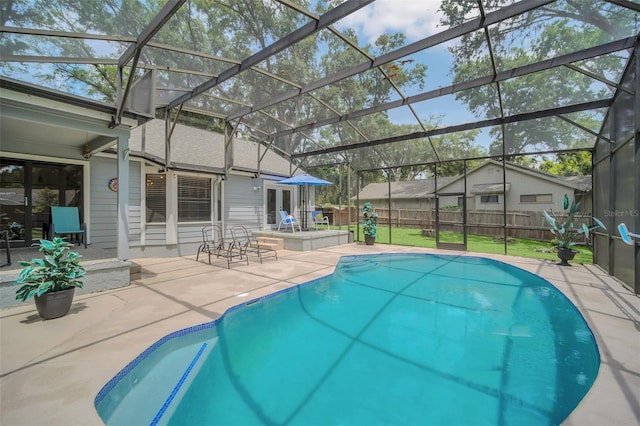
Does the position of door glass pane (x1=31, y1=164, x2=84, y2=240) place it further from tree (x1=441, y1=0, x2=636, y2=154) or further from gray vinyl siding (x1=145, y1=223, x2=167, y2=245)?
tree (x1=441, y1=0, x2=636, y2=154)

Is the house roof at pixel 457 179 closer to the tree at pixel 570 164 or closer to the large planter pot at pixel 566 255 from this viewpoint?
the tree at pixel 570 164

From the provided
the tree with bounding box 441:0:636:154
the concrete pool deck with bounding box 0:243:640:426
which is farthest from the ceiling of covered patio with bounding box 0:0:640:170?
the concrete pool deck with bounding box 0:243:640:426

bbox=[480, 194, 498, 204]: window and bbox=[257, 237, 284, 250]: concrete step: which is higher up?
bbox=[480, 194, 498, 204]: window

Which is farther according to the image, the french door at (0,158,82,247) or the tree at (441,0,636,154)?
the french door at (0,158,82,247)

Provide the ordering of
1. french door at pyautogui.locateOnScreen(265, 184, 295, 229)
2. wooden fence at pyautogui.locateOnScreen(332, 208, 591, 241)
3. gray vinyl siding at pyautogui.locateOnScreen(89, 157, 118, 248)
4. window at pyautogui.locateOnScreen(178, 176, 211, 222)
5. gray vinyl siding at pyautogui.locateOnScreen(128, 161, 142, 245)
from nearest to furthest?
1. gray vinyl siding at pyautogui.locateOnScreen(89, 157, 118, 248)
2. gray vinyl siding at pyautogui.locateOnScreen(128, 161, 142, 245)
3. window at pyautogui.locateOnScreen(178, 176, 211, 222)
4. french door at pyautogui.locateOnScreen(265, 184, 295, 229)
5. wooden fence at pyautogui.locateOnScreen(332, 208, 591, 241)

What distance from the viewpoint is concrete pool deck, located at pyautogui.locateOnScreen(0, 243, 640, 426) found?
2132 mm

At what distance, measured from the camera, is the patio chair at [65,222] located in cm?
625

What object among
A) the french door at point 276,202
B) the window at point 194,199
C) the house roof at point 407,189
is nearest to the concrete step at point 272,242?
the french door at point 276,202

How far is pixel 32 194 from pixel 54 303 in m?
4.72

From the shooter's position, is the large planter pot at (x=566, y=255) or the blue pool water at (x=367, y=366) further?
the large planter pot at (x=566, y=255)

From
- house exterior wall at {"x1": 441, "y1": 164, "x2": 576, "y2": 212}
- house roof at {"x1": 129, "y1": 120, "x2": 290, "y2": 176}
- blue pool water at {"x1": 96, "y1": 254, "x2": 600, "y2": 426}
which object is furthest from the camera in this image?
house exterior wall at {"x1": 441, "y1": 164, "x2": 576, "y2": 212}

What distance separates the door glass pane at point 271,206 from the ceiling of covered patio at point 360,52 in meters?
4.00

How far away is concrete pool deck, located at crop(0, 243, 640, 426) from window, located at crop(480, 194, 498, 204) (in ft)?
40.2

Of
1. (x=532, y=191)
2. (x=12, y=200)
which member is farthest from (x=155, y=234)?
(x=532, y=191)
